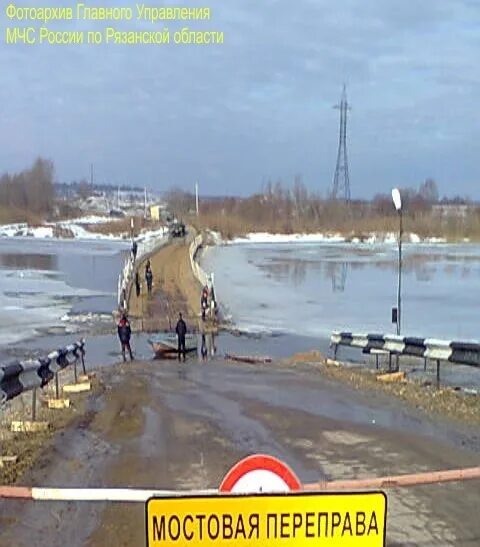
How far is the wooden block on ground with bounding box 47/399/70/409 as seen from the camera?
14.2m

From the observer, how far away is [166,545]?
3.13 m

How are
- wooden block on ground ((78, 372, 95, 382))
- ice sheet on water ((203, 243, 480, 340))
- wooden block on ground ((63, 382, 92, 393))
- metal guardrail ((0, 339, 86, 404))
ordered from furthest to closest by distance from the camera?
ice sheet on water ((203, 243, 480, 340)), wooden block on ground ((78, 372, 95, 382)), wooden block on ground ((63, 382, 92, 393)), metal guardrail ((0, 339, 86, 404))

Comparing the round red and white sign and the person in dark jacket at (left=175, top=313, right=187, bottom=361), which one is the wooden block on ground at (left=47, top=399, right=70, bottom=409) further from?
the person in dark jacket at (left=175, top=313, right=187, bottom=361)

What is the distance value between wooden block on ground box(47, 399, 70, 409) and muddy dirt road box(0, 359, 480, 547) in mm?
415

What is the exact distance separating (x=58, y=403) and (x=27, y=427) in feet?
9.75

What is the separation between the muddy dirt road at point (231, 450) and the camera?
688cm

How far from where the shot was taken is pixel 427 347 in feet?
54.5

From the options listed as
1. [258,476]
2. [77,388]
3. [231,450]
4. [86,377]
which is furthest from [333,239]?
[258,476]

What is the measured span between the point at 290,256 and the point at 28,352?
6880 centimetres

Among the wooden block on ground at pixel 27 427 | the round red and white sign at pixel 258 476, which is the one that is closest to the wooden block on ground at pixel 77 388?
the wooden block on ground at pixel 27 427

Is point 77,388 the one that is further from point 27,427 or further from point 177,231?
point 177,231

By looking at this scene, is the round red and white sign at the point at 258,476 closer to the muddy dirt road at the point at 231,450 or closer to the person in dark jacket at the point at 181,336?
the muddy dirt road at the point at 231,450

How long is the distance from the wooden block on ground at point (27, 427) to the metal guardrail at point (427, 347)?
717cm

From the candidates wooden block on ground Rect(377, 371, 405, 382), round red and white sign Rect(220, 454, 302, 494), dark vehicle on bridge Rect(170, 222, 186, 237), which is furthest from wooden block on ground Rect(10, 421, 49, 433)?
dark vehicle on bridge Rect(170, 222, 186, 237)
